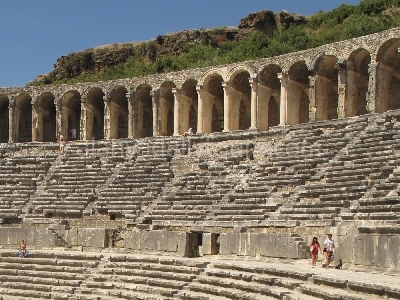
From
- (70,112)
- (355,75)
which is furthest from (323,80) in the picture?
(70,112)

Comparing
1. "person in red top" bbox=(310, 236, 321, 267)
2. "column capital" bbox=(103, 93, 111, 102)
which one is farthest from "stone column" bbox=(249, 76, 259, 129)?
"person in red top" bbox=(310, 236, 321, 267)

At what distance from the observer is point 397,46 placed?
23.1 meters

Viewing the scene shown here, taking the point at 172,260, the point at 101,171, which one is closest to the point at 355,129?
the point at 172,260

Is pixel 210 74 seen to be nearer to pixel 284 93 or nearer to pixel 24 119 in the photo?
pixel 284 93

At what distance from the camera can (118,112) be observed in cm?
3195

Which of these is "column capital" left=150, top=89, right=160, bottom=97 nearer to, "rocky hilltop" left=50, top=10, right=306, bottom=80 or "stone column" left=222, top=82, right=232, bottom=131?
"stone column" left=222, top=82, right=232, bottom=131

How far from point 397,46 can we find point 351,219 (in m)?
9.62

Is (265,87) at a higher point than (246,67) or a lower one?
lower

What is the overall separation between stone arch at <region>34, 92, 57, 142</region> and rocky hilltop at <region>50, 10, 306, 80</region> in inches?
462

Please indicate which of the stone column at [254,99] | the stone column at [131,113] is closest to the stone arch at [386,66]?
the stone column at [254,99]

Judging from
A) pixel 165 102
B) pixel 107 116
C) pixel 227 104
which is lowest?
pixel 107 116

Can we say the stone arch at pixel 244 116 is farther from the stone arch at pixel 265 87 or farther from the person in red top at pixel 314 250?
the person in red top at pixel 314 250

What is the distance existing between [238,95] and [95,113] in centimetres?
791

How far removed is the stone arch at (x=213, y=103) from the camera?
93.8 ft
